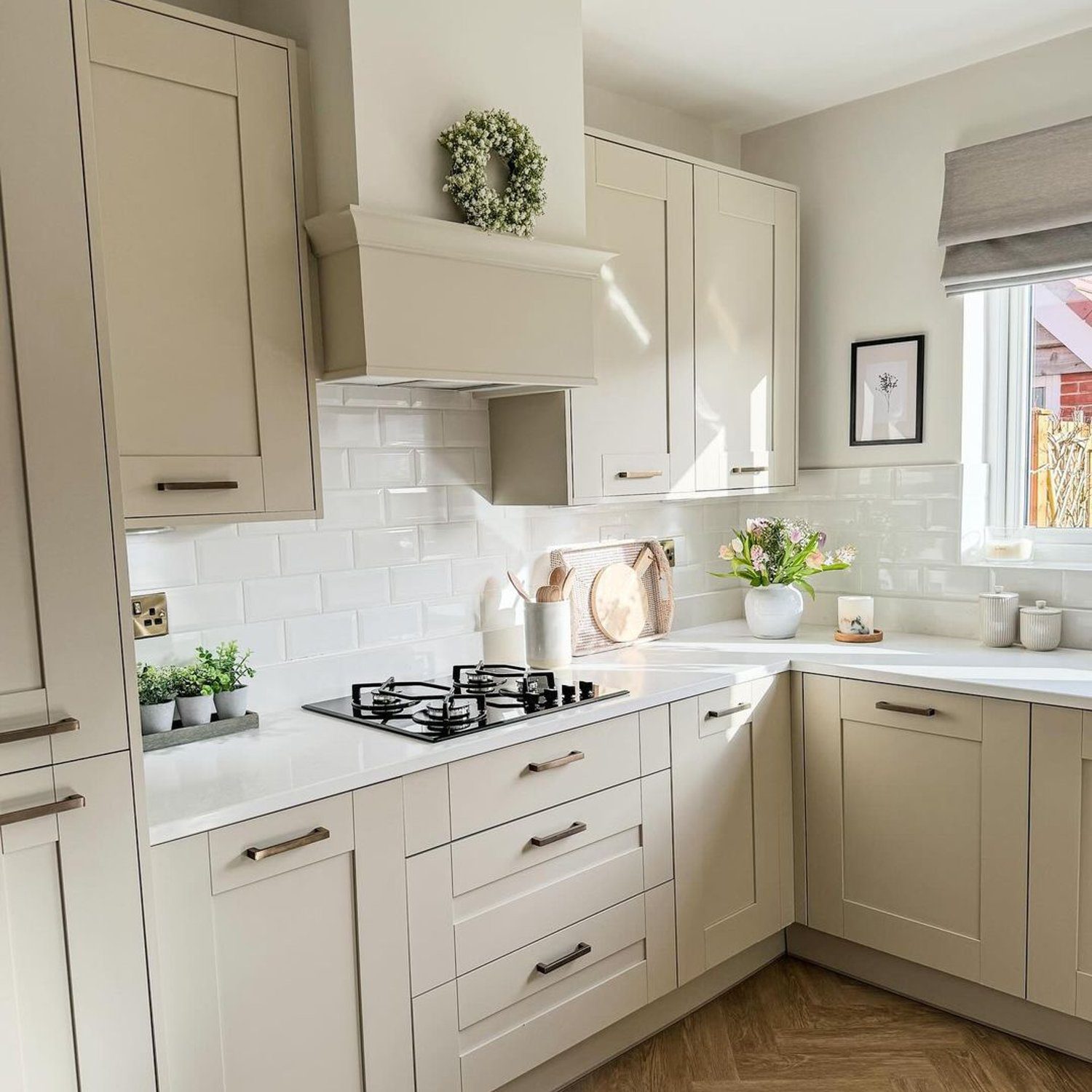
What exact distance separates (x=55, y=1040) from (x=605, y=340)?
196 centimetres

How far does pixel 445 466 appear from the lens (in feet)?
8.89

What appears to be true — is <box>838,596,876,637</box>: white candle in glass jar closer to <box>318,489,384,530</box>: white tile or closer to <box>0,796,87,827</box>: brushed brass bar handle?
<box>318,489,384,530</box>: white tile

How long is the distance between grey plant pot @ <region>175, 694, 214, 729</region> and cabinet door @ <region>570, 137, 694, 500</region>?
41.0 inches

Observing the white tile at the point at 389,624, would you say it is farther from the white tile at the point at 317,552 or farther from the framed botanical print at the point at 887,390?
the framed botanical print at the point at 887,390

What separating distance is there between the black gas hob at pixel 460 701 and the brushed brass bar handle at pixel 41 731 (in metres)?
0.75

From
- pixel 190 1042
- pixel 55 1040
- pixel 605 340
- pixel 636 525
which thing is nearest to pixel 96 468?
pixel 55 1040

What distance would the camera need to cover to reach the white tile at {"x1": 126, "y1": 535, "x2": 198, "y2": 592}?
7.03ft

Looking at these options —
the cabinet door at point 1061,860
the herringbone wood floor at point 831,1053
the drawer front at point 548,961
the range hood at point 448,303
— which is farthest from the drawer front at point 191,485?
the cabinet door at point 1061,860

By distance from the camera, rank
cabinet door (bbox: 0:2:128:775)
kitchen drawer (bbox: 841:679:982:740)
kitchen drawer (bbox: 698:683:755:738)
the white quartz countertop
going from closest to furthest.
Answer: cabinet door (bbox: 0:2:128:775) < the white quartz countertop < kitchen drawer (bbox: 841:679:982:740) < kitchen drawer (bbox: 698:683:755:738)

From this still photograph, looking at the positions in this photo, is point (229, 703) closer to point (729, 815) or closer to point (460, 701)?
point (460, 701)

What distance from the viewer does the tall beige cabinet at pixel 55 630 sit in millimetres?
1403

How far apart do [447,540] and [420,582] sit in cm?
14

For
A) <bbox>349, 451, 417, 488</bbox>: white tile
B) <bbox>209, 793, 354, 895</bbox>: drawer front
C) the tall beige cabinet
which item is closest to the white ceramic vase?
<bbox>349, 451, 417, 488</bbox>: white tile

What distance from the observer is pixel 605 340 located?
269cm
